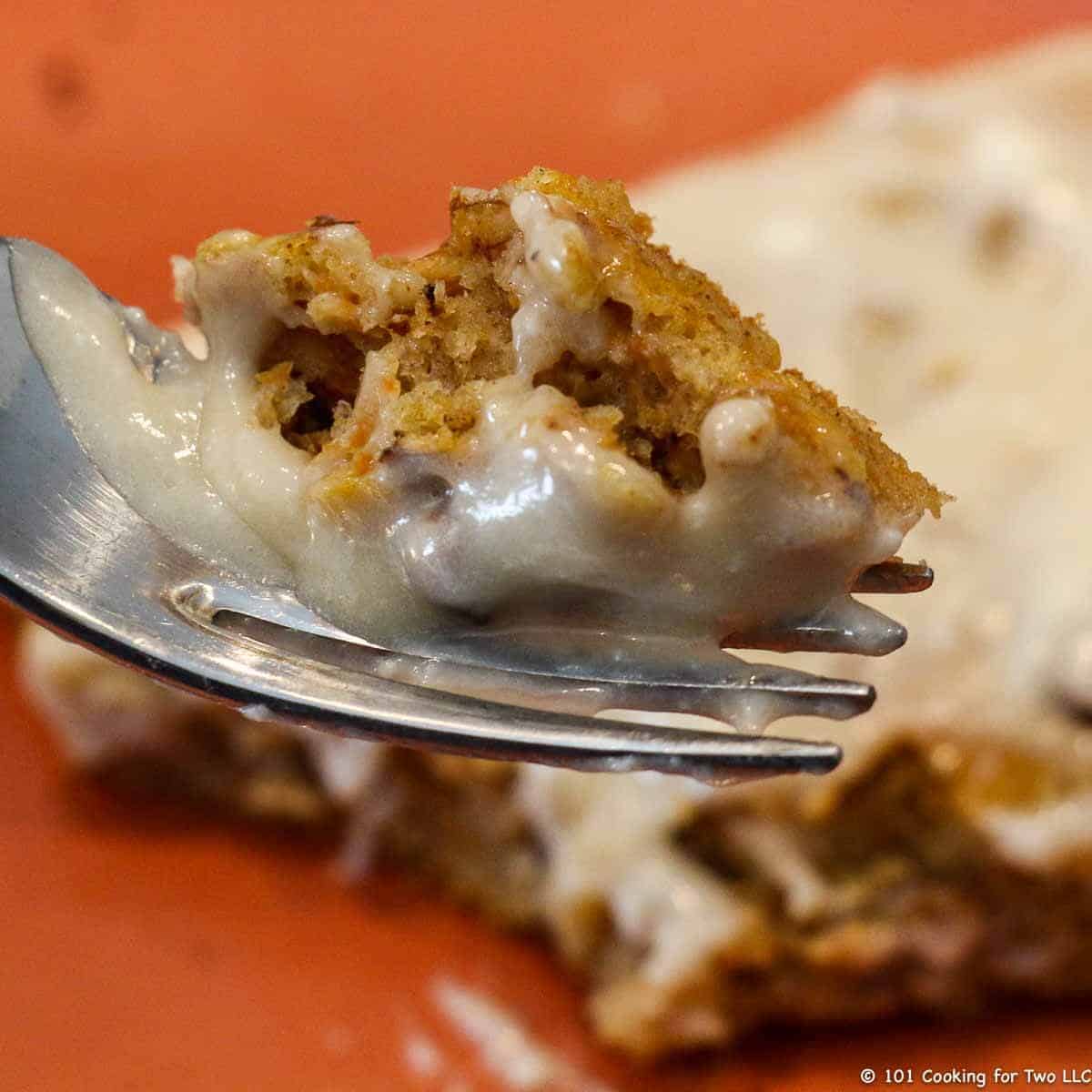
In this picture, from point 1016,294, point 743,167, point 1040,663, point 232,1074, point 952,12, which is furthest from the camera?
point 952,12

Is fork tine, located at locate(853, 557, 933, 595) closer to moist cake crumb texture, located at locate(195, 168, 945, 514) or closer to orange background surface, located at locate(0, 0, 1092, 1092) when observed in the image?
moist cake crumb texture, located at locate(195, 168, 945, 514)

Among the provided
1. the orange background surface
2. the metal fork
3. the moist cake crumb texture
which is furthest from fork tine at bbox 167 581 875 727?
the orange background surface

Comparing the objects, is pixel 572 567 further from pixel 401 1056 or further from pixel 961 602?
pixel 401 1056

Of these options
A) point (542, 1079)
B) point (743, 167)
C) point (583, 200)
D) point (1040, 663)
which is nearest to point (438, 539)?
point (583, 200)

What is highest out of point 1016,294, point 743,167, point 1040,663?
point 743,167

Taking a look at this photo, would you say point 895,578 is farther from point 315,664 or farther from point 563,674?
point 315,664

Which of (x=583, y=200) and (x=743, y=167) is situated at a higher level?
(x=743, y=167)

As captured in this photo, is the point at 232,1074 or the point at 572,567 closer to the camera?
the point at 572,567
